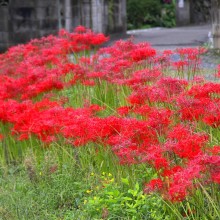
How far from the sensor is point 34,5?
2100cm

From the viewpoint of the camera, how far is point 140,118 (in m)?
7.43

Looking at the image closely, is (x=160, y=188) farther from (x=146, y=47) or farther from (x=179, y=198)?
Answer: (x=146, y=47)

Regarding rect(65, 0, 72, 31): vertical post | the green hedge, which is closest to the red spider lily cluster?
rect(65, 0, 72, 31): vertical post

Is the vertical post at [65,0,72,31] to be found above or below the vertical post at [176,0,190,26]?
above

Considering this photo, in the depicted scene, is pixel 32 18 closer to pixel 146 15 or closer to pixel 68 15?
pixel 68 15

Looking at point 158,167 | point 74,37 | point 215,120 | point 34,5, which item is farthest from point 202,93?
point 34,5

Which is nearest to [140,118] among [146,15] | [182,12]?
[146,15]

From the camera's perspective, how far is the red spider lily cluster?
521cm

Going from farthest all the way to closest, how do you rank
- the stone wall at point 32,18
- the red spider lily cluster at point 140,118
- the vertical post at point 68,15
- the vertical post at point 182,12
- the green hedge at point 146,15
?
the vertical post at point 182,12, the green hedge at point 146,15, the vertical post at point 68,15, the stone wall at point 32,18, the red spider lily cluster at point 140,118

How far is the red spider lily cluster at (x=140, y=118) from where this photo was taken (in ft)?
17.1

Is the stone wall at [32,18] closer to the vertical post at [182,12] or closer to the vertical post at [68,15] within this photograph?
the vertical post at [68,15]

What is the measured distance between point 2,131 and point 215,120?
3.26 meters

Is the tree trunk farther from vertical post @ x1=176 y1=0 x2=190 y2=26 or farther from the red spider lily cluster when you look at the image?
vertical post @ x1=176 y1=0 x2=190 y2=26

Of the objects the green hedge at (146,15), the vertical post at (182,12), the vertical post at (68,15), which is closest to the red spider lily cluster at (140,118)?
the vertical post at (68,15)
